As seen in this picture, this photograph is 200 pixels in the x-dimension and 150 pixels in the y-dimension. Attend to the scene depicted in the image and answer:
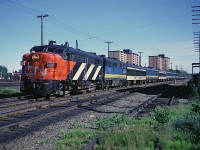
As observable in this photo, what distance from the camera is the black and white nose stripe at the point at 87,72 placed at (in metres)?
20.4

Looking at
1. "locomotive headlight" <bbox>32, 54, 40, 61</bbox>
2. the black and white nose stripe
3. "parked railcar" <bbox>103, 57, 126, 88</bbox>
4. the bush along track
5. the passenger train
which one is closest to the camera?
the bush along track

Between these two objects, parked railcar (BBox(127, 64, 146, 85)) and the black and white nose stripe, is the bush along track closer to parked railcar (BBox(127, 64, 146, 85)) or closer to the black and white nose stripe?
the black and white nose stripe

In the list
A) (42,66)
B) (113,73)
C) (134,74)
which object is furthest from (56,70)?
(134,74)

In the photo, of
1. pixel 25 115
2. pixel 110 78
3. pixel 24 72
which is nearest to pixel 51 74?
pixel 24 72

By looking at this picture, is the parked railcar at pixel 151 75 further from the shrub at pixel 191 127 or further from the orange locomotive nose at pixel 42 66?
the shrub at pixel 191 127

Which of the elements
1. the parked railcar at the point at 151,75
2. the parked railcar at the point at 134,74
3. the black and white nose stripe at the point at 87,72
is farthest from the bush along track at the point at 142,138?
the parked railcar at the point at 151,75

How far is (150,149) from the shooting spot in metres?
5.70

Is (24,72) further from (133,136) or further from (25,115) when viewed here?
(133,136)

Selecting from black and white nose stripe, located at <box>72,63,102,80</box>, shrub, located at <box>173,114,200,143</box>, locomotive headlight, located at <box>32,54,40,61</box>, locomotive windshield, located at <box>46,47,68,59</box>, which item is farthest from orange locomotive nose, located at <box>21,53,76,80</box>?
shrub, located at <box>173,114,200,143</box>

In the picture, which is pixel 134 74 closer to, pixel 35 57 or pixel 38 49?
pixel 38 49

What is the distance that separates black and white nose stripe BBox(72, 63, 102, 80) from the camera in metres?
20.4

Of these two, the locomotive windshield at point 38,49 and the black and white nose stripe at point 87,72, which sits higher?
the locomotive windshield at point 38,49

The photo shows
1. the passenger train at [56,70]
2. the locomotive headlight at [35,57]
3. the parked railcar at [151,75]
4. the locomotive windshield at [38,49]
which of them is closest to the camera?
the passenger train at [56,70]

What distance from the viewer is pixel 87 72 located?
73.9 ft
